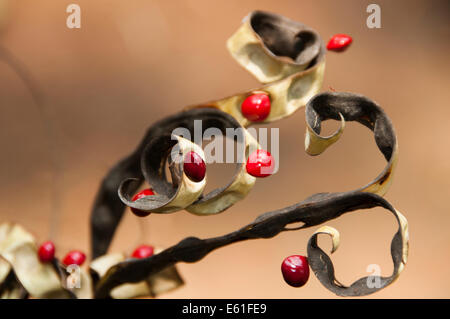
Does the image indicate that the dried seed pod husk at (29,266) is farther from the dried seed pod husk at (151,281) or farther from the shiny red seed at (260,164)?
the shiny red seed at (260,164)

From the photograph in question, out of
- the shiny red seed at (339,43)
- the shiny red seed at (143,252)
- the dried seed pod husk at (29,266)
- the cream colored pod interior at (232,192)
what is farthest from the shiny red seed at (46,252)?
the shiny red seed at (339,43)

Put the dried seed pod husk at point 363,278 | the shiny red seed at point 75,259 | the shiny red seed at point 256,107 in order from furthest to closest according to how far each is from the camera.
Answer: the shiny red seed at point 75,259 < the shiny red seed at point 256,107 < the dried seed pod husk at point 363,278

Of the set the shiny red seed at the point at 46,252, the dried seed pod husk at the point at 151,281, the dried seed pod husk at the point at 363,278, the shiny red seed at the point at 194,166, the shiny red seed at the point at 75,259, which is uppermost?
the shiny red seed at the point at 194,166

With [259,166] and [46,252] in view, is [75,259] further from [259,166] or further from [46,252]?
[259,166]

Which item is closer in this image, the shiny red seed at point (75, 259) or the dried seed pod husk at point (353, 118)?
the dried seed pod husk at point (353, 118)

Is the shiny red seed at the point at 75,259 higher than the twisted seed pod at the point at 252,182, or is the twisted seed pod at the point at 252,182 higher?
the twisted seed pod at the point at 252,182

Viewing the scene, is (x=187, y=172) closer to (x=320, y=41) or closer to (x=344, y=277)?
(x=320, y=41)

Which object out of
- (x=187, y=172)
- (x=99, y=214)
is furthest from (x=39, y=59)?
(x=187, y=172)
